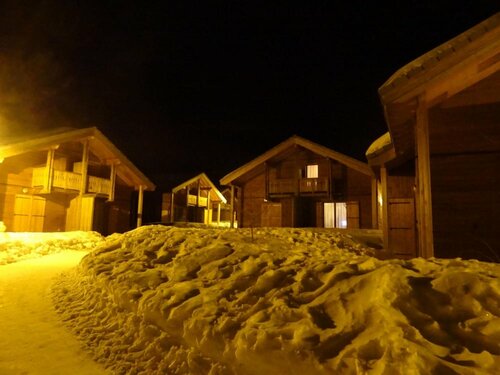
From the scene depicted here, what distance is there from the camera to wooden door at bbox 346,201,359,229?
825 inches

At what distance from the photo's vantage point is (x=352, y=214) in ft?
69.4

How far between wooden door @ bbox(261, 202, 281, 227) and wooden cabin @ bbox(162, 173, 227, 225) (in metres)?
10.4

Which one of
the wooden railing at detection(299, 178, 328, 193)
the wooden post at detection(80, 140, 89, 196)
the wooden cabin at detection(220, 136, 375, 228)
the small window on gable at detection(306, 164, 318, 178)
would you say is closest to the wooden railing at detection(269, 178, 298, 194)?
the wooden cabin at detection(220, 136, 375, 228)

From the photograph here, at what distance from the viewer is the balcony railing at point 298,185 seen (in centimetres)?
2164

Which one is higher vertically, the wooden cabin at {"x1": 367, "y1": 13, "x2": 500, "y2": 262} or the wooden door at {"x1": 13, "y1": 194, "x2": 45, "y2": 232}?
the wooden cabin at {"x1": 367, "y1": 13, "x2": 500, "y2": 262}

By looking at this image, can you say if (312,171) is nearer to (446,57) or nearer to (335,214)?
(335,214)

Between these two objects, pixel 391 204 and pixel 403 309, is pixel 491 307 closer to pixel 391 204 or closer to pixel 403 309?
pixel 403 309

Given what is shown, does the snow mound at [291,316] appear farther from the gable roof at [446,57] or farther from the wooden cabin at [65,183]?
the wooden cabin at [65,183]

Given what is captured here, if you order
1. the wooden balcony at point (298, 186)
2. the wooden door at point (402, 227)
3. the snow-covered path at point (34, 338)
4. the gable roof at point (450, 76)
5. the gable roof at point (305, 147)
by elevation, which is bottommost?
the snow-covered path at point (34, 338)

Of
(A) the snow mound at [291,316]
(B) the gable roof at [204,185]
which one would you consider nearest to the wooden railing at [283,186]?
(B) the gable roof at [204,185]

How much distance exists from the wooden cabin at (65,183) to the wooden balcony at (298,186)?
9298 millimetres

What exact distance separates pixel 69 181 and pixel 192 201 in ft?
52.5

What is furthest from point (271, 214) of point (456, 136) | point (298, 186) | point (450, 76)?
point (450, 76)

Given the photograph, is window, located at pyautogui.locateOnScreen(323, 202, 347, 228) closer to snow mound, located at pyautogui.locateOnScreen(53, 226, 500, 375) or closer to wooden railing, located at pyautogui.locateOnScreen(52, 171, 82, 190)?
wooden railing, located at pyautogui.locateOnScreen(52, 171, 82, 190)
